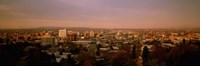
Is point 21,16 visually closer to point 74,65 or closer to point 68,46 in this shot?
point 74,65

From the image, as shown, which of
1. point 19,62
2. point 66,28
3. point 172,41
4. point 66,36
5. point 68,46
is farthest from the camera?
point 172,41

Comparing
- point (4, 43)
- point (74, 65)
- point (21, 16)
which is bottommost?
point (74, 65)

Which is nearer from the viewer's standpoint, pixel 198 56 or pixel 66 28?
pixel 198 56

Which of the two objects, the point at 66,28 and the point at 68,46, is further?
the point at 68,46

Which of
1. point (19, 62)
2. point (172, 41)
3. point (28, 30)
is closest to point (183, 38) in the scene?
point (172, 41)

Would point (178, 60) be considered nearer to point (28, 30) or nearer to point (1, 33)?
point (28, 30)

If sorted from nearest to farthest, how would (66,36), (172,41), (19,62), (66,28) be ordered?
1. (19,62)
2. (66,28)
3. (66,36)
4. (172,41)

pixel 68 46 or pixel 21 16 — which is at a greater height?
pixel 21 16

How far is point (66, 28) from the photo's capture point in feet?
24.4

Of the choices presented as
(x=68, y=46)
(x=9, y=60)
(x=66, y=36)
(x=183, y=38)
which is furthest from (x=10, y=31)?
(x=183, y=38)

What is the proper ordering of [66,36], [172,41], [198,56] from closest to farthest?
[198,56] < [66,36] < [172,41]

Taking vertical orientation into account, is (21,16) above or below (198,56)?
above

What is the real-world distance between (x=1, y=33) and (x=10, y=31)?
228mm

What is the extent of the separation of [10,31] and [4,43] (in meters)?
0.42
